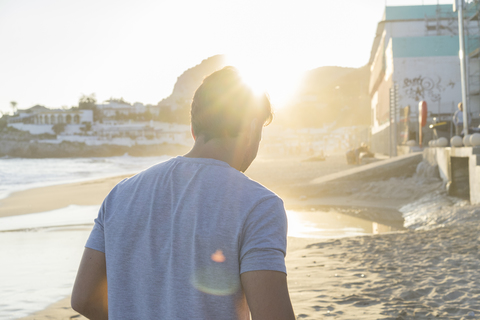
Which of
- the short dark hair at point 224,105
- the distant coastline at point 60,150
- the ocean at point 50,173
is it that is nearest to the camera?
the short dark hair at point 224,105

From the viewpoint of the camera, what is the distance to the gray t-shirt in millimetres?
1030

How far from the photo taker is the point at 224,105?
1210 millimetres

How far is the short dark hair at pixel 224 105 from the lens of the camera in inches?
47.8

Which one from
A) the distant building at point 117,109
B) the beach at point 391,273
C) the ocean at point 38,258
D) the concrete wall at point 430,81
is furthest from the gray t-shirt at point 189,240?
the distant building at point 117,109

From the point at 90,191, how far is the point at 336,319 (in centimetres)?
1378

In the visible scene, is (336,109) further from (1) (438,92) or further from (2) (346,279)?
(2) (346,279)

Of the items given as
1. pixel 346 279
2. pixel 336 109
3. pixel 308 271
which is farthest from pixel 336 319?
pixel 336 109

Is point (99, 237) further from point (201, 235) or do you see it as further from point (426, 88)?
point (426, 88)

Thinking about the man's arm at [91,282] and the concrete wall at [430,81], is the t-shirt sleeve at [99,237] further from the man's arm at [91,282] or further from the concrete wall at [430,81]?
the concrete wall at [430,81]

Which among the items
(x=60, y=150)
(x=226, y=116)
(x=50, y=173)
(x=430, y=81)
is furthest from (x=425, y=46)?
(x=60, y=150)

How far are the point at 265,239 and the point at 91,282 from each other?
23.3 inches

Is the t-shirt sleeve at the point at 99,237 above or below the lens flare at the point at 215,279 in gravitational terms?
above

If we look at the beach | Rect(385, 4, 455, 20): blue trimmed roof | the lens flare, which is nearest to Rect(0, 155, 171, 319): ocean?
the beach

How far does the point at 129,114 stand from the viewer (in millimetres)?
121125
